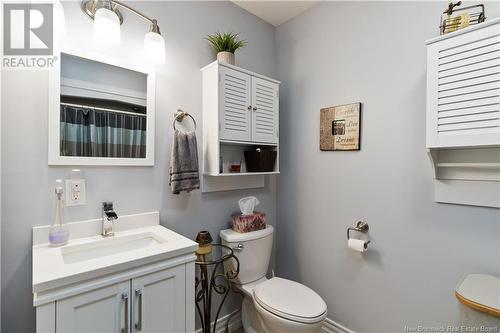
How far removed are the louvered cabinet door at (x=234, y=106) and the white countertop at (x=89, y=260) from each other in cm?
75

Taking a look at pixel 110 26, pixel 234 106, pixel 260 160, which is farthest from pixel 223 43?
pixel 260 160

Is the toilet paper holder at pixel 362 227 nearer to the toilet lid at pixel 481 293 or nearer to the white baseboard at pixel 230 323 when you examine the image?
the toilet lid at pixel 481 293

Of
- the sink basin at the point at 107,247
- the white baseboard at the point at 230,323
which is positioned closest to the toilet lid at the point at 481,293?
the sink basin at the point at 107,247

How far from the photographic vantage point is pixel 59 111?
1.20 meters

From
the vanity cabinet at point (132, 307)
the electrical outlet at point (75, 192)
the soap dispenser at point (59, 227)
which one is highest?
the electrical outlet at point (75, 192)

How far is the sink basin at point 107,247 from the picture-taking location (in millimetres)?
1157

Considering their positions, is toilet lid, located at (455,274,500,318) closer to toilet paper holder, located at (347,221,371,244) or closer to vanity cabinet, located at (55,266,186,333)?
toilet paper holder, located at (347,221,371,244)

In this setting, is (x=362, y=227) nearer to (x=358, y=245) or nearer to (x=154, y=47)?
(x=358, y=245)

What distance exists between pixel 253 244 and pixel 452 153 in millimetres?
1280

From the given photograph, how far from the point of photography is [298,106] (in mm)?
2045

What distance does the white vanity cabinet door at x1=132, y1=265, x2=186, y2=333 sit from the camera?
3.36ft

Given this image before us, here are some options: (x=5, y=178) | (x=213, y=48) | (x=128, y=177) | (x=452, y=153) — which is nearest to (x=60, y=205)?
(x=5, y=178)

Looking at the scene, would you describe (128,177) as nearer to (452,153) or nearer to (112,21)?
(112,21)

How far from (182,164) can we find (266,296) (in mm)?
947
